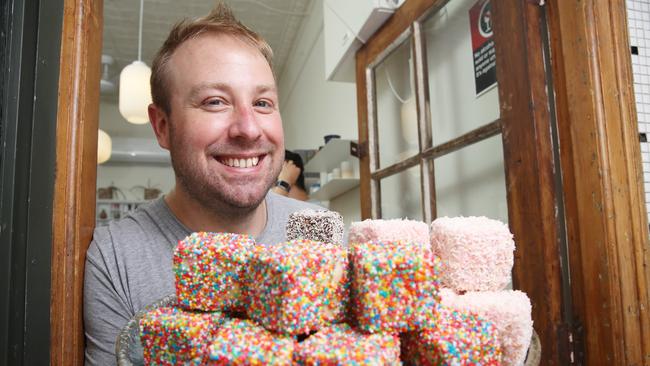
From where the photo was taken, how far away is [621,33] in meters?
1.08

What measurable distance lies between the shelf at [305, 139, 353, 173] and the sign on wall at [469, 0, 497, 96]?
1.06m

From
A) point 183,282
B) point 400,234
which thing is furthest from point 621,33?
point 183,282

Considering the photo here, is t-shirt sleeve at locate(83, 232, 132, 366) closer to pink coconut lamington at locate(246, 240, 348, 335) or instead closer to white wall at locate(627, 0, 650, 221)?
pink coconut lamington at locate(246, 240, 348, 335)

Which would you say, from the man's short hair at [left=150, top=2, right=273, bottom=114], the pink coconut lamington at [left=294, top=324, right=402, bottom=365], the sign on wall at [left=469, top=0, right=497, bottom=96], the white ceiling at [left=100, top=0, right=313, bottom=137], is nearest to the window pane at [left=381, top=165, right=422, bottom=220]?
the sign on wall at [left=469, top=0, right=497, bottom=96]

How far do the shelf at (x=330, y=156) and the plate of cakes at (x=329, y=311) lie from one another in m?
1.94

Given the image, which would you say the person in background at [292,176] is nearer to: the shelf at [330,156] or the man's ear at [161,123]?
the shelf at [330,156]

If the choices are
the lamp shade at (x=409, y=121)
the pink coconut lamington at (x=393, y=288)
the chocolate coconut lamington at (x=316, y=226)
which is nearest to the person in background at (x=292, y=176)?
the lamp shade at (x=409, y=121)

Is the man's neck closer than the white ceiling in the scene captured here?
Yes

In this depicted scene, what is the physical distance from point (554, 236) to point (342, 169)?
185 centimetres

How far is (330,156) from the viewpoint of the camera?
9.86 feet

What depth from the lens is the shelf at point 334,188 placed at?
9.35 ft

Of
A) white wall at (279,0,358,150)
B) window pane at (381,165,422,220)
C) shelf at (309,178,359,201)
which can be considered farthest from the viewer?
white wall at (279,0,358,150)

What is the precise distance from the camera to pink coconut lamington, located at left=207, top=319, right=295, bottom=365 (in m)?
0.48

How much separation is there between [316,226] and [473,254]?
0.77 ft
